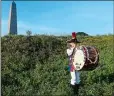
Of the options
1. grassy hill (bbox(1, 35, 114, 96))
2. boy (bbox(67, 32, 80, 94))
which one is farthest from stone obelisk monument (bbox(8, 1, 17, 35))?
boy (bbox(67, 32, 80, 94))

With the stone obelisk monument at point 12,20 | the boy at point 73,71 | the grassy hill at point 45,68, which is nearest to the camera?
the boy at point 73,71

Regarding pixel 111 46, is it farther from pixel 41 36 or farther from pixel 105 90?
pixel 105 90

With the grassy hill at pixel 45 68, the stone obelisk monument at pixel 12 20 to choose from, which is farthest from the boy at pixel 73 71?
the stone obelisk monument at pixel 12 20

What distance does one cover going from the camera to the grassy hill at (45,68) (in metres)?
15.0

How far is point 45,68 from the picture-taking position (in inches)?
666

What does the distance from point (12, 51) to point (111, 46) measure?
347 cm

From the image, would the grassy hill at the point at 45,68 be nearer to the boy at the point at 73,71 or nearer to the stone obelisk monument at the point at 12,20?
the boy at the point at 73,71

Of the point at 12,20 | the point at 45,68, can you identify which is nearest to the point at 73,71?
the point at 45,68

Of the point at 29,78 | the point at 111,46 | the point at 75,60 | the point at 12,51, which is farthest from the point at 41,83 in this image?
the point at 111,46

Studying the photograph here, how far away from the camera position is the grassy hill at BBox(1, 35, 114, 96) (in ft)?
49.3

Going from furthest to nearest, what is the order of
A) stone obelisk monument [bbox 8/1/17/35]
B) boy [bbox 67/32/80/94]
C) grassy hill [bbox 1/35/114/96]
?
stone obelisk monument [bbox 8/1/17/35], grassy hill [bbox 1/35/114/96], boy [bbox 67/32/80/94]

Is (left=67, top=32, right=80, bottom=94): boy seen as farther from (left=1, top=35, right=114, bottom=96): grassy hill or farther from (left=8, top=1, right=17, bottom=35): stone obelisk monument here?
(left=8, top=1, right=17, bottom=35): stone obelisk monument

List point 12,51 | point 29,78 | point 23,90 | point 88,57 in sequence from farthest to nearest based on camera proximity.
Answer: point 12,51 < point 29,78 < point 23,90 < point 88,57

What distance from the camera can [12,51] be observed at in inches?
724
